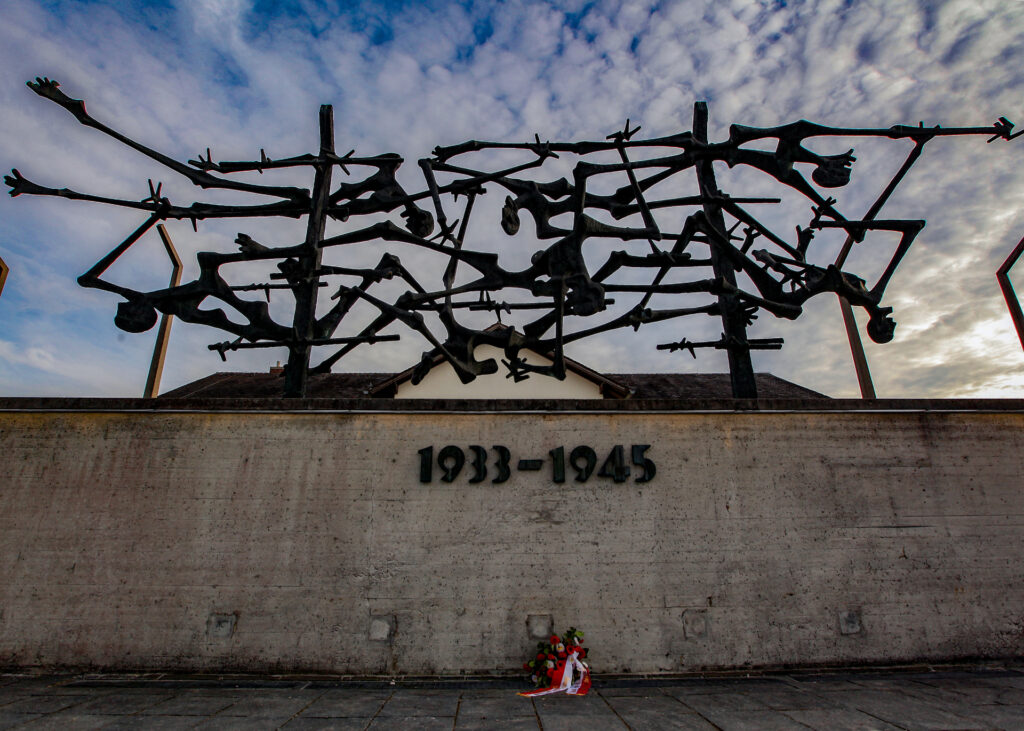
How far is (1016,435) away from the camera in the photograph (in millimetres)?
6594

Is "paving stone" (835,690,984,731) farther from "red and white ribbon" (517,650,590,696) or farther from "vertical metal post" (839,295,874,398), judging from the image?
"vertical metal post" (839,295,874,398)

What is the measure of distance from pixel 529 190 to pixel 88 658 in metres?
8.12

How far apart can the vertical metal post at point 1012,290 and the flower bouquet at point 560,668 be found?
323 inches

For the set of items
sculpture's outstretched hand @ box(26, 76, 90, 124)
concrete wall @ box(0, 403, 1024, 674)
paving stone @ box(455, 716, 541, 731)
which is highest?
sculpture's outstretched hand @ box(26, 76, 90, 124)

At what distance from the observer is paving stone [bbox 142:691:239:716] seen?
4.28 m

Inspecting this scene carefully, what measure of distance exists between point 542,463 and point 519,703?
260 centimetres

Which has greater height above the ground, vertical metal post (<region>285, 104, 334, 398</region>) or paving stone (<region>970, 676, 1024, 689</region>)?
vertical metal post (<region>285, 104, 334, 398</region>)

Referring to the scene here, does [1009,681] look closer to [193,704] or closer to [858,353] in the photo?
[858,353]

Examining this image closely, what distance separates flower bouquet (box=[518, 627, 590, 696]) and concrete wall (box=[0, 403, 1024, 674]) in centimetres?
25

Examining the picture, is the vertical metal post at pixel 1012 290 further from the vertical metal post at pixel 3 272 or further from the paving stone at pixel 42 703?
the vertical metal post at pixel 3 272

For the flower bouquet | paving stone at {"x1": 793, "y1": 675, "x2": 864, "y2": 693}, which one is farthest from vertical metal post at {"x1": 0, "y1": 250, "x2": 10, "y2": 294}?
paving stone at {"x1": 793, "y1": 675, "x2": 864, "y2": 693}

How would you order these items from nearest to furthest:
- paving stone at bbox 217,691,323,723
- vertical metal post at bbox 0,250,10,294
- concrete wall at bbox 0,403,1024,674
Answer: paving stone at bbox 217,691,323,723, concrete wall at bbox 0,403,1024,674, vertical metal post at bbox 0,250,10,294

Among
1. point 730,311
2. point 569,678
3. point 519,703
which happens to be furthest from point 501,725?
point 730,311

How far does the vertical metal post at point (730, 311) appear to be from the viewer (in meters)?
7.00
